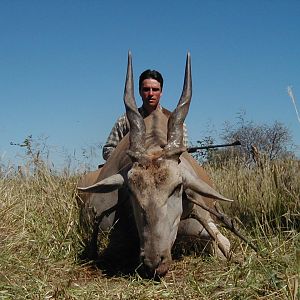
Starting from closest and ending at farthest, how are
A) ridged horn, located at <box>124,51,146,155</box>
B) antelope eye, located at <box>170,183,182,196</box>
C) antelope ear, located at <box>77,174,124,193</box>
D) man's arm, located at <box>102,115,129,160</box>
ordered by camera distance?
antelope eye, located at <box>170,183,182,196</box>
ridged horn, located at <box>124,51,146,155</box>
antelope ear, located at <box>77,174,124,193</box>
man's arm, located at <box>102,115,129,160</box>

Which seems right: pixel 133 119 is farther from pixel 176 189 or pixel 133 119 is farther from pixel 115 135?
pixel 115 135

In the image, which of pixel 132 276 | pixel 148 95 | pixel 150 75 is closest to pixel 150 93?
pixel 148 95

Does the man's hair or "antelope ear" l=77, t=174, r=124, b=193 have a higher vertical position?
the man's hair

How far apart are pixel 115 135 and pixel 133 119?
2384 mm

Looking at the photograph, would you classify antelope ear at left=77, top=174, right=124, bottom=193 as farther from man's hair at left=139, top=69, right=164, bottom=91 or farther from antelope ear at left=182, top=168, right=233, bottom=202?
man's hair at left=139, top=69, right=164, bottom=91

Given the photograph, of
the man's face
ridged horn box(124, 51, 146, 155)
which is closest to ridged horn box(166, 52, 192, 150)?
ridged horn box(124, 51, 146, 155)

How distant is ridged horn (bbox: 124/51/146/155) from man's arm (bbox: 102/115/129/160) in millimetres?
1899

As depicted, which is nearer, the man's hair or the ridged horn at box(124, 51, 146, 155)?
the ridged horn at box(124, 51, 146, 155)

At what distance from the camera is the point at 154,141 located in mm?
5121

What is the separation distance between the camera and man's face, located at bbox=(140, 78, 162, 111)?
6.95m

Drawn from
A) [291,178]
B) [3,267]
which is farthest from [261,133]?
[3,267]

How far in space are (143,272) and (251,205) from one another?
8.49 feet

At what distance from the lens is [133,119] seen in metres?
4.93

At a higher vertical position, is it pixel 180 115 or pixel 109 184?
pixel 180 115
